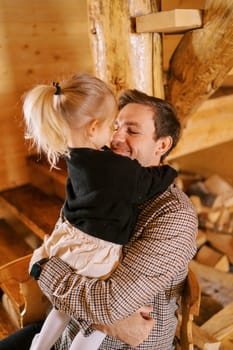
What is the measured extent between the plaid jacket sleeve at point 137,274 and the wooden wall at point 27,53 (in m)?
1.46

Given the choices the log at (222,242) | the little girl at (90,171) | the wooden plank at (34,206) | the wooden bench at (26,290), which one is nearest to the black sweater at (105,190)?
the little girl at (90,171)

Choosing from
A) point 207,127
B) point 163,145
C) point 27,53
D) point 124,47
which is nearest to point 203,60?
point 124,47

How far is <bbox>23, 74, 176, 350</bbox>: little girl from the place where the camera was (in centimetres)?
89

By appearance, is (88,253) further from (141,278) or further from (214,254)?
(214,254)

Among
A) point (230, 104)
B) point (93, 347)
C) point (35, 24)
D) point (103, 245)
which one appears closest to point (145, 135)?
point (103, 245)

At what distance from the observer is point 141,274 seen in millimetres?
898

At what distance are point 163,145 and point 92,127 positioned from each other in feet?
1.02

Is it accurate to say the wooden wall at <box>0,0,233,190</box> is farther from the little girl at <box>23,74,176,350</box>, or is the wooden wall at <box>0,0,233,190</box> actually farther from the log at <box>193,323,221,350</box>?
the little girl at <box>23,74,176,350</box>

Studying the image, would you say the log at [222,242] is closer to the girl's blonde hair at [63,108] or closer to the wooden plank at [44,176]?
the wooden plank at [44,176]

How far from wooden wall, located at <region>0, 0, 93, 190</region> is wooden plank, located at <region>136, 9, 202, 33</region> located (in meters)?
1.03

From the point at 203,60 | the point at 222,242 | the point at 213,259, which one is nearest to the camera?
the point at 203,60

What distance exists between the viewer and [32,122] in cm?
90

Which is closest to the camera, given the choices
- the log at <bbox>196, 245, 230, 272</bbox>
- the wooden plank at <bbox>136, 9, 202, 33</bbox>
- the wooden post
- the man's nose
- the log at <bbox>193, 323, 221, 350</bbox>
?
the man's nose

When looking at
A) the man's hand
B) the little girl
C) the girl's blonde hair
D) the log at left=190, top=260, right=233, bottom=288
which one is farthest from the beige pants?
the log at left=190, top=260, right=233, bottom=288
